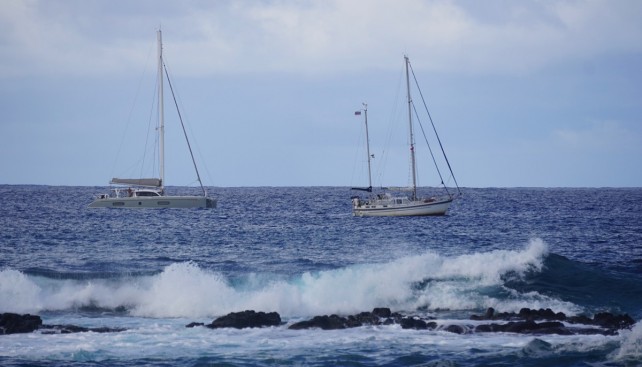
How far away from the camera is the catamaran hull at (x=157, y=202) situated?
82.9m

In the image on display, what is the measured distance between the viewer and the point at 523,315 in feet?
88.5

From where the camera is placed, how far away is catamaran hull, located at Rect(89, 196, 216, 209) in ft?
272

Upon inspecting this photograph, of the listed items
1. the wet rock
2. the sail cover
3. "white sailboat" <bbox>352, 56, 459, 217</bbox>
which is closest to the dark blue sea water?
the wet rock

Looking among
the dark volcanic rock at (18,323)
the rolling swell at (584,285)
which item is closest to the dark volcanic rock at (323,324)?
the dark volcanic rock at (18,323)

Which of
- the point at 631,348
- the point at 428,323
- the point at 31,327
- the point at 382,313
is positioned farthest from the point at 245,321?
the point at 631,348

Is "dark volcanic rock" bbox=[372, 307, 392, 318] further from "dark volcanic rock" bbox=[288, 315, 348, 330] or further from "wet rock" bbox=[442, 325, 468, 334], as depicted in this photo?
"wet rock" bbox=[442, 325, 468, 334]

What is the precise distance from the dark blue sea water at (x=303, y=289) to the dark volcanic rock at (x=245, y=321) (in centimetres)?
51

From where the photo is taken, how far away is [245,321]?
85.0 ft

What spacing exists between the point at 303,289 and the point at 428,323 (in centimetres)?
886

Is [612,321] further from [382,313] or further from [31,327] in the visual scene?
[31,327]

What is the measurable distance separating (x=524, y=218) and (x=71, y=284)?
55686 mm

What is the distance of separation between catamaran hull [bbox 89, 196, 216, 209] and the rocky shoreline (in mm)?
57508

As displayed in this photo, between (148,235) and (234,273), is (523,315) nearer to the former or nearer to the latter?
(234,273)

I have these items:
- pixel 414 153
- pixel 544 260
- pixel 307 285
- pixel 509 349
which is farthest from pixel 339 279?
pixel 414 153
